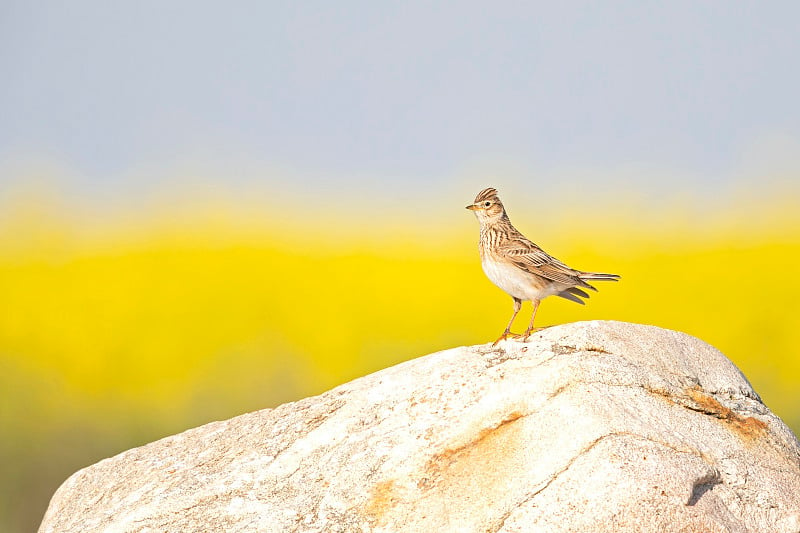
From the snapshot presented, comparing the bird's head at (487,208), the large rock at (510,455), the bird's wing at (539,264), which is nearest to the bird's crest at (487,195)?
the bird's head at (487,208)

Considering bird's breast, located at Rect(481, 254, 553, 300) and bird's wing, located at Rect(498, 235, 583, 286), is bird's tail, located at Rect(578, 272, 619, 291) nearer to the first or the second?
bird's wing, located at Rect(498, 235, 583, 286)

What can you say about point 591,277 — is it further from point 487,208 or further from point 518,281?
point 487,208

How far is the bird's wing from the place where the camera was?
873 cm

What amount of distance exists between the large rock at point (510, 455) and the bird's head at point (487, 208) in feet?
8.52

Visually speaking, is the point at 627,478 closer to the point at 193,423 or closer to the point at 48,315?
the point at 193,423

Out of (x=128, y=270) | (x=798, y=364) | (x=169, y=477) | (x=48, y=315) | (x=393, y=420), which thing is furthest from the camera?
(x=128, y=270)

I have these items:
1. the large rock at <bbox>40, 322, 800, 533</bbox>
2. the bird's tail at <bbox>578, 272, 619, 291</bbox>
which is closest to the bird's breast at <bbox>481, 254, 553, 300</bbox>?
the bird's tail at <bbox>578, 272, 619, 291</bbox>

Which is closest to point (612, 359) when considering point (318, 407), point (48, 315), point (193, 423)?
point (318, 407)

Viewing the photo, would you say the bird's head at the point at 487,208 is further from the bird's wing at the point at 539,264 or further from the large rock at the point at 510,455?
the large rock at the point at 510,455

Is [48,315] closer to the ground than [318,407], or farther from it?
closer to the ground

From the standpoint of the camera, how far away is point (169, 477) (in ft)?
23.6

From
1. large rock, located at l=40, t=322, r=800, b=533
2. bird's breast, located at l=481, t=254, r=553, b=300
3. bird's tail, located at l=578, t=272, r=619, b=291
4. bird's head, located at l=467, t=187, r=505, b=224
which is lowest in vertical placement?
large rock, located at l=40, t=322, r=800, b=533

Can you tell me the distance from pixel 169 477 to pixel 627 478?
3.40 m

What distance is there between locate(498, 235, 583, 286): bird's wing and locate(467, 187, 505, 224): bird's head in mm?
790
